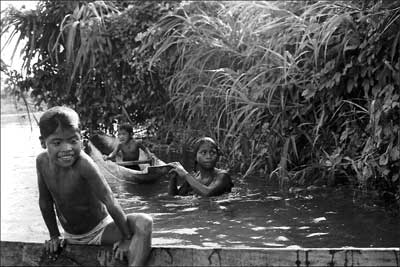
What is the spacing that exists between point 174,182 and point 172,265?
385 centimetres

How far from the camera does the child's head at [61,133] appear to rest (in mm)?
3305

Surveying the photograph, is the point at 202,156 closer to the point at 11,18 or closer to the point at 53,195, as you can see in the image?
the point at 53,195

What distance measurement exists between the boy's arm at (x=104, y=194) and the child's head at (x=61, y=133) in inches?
4.8

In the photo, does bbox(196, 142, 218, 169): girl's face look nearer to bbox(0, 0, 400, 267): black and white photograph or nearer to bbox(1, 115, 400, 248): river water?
Result: bbox(0, 0, 400, 267): black and white photograph

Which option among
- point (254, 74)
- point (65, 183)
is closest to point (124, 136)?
point (254, 74)

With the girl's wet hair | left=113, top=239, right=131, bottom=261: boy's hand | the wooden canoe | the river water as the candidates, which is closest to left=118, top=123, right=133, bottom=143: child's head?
the wooden canoe

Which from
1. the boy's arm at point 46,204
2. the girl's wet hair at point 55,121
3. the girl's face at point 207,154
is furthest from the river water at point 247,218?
the girl's wet hair at point 55,121

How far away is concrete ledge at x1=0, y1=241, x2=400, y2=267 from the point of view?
2.98m

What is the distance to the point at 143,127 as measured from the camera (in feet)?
42.0

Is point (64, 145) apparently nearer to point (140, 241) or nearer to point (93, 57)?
point (140, 241)

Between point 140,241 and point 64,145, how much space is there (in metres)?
0.67

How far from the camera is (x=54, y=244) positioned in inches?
140

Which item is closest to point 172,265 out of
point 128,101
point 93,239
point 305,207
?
point 93,239

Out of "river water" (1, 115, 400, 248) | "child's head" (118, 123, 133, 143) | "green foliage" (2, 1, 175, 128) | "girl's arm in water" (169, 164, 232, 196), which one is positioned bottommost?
"river water" (1, 115, 400, 248)
